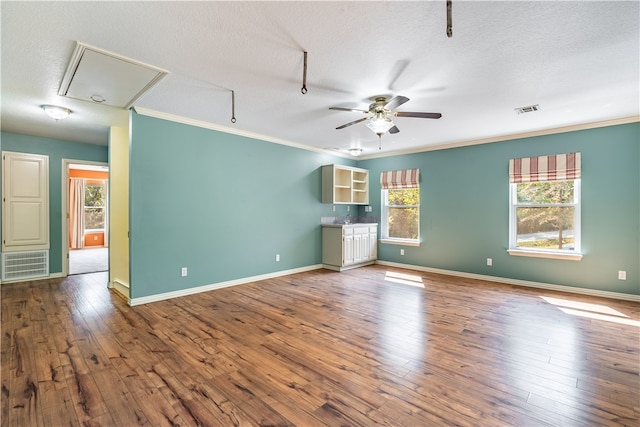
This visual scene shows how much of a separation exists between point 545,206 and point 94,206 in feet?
41.1

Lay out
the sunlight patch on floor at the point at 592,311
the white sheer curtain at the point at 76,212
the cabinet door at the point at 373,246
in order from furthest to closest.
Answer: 1. the white sheer curtain at the point at 76,212
2. the cabinet door at the point at 373,246
3. the sunlight patch on floor at the point at 592,311

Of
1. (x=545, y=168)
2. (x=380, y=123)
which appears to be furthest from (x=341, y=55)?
(x=545, y=168)

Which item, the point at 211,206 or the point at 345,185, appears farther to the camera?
the point at 345,185

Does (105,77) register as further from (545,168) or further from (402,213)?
(545,168)

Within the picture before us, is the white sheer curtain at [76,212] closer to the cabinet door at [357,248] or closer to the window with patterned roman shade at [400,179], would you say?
the cabinet door at [357,248]

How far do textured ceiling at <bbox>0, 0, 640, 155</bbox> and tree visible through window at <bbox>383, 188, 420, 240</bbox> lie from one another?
250 cm

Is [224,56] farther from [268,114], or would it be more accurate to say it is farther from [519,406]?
[519,406]

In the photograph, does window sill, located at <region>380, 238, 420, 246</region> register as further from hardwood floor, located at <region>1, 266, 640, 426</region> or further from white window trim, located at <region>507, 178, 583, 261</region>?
hardwood floor, located at <region>1, 266, 640, 426</region>

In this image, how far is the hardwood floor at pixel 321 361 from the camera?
6.01 ft

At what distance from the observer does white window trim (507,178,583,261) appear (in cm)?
452

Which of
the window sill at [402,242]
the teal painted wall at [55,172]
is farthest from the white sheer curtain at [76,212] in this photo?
the window sill at [402,242]

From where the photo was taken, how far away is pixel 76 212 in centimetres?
959

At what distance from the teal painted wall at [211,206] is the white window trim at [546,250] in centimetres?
362

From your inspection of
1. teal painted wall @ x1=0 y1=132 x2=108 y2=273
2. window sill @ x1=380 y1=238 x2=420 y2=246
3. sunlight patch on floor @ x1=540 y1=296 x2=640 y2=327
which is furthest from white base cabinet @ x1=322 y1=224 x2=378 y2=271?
teal painted wall @ x1=0 y1=132 x2=108 y2=273
